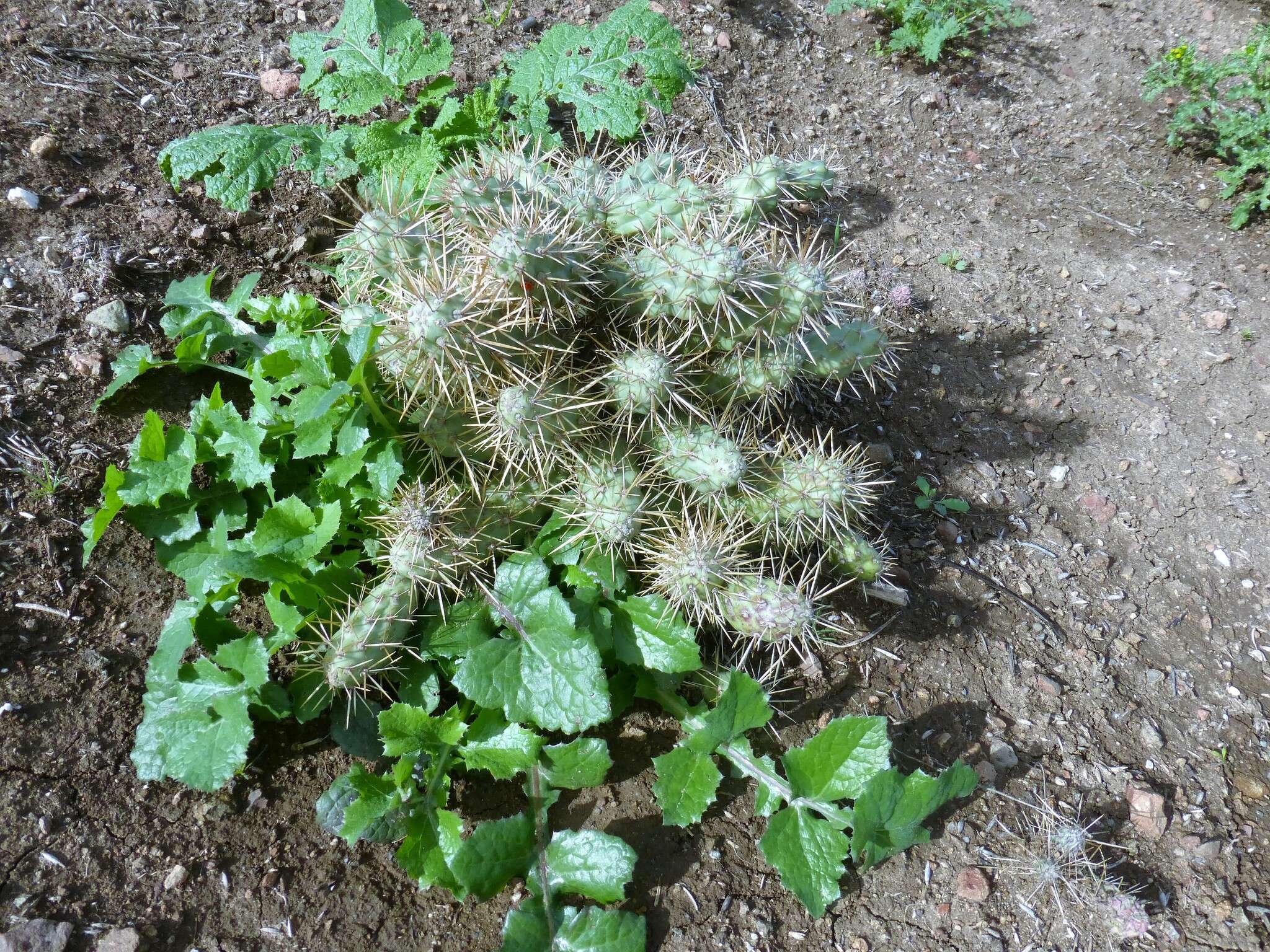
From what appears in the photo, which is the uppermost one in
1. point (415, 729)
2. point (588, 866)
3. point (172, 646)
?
point (172, 646)

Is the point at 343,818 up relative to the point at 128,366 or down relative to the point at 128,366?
down

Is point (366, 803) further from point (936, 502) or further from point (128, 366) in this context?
point (936, 502)

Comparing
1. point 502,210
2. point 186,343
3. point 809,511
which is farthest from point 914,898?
point 186,343

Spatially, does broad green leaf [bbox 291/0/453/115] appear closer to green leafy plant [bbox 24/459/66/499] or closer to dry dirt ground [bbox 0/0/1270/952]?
dry dirt ground [bbox 0/0/1270/952]

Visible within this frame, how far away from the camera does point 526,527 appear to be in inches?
96.9

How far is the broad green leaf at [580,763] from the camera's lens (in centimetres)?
210

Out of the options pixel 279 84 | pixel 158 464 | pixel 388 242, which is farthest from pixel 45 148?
pixel 388 242

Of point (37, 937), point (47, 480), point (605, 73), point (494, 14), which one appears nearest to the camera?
point (37, 937)

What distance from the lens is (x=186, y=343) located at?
2.52m

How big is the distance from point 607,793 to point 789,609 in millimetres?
770

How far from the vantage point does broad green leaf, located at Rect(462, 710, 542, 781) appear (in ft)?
6.79

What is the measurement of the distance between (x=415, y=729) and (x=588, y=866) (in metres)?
0.57

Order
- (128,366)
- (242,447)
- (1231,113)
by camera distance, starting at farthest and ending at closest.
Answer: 1. (1231,113)
2. (128,366)
3. (242,447)

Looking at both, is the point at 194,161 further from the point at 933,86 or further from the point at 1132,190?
the point at 1132,190
